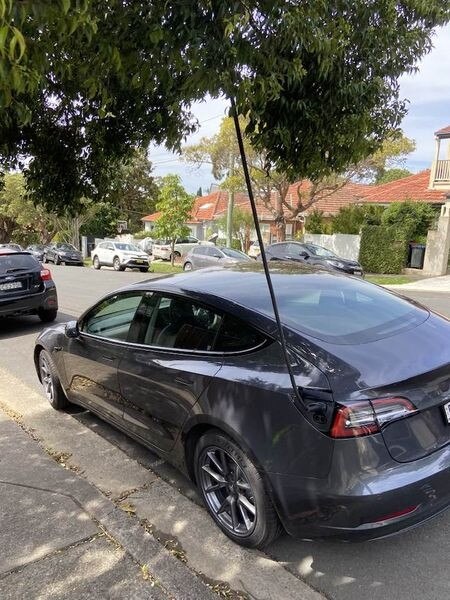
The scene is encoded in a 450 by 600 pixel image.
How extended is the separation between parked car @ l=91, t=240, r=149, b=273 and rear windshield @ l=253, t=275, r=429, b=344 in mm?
21917

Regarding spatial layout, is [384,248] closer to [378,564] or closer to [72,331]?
[72,331]

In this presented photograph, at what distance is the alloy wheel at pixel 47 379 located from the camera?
15.9 feet

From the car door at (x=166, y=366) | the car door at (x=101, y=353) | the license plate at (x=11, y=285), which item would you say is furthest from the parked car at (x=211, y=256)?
the car door at (x=166, y=366)

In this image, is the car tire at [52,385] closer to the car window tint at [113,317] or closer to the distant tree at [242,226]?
the car window tint at [113,317]

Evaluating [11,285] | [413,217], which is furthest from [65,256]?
[11,285]

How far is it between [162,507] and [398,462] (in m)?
1.59

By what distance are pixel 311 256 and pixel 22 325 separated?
12.1m

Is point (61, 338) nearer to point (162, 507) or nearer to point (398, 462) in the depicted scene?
point (162, 507)

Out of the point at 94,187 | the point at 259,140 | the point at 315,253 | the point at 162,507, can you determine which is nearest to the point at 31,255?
the point at 94,187

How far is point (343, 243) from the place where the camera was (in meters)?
23.0

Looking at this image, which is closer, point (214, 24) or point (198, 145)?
point (214, 24)

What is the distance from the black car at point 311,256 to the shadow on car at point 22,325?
10157mm

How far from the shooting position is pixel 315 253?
754 inches

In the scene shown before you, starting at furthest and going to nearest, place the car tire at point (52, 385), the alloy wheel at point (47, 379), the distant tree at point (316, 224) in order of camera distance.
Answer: the distant tree at point (316, 224) < the alloy wheel at point (47, 379) < the car tire at point (52, 385)
